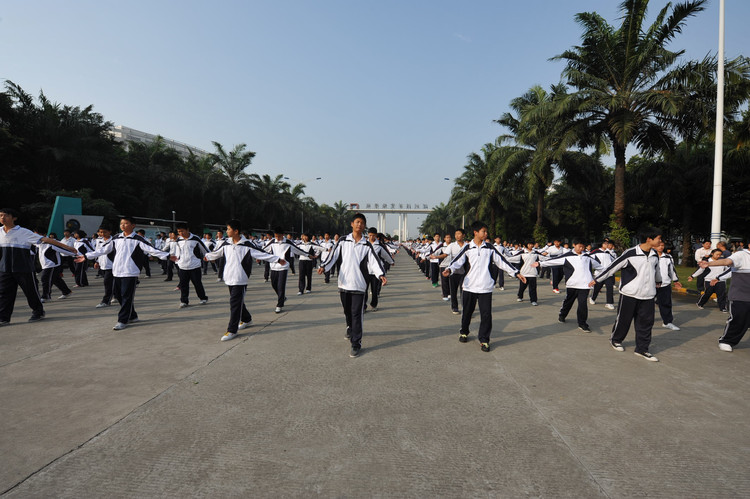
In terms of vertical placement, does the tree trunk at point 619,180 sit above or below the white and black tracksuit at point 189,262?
above

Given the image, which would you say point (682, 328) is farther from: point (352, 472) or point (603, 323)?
point (352, 472)

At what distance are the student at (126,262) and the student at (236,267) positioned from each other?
1.34 metres

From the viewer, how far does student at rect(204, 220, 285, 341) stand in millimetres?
6424

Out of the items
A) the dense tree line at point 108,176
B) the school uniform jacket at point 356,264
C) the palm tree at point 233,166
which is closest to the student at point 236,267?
the school uniform jacket at point 356,264

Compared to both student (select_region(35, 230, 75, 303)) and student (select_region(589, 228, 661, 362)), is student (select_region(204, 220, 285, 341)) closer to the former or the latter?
student (select_region(589, 228, 661, 362))

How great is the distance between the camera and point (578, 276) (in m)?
7.64

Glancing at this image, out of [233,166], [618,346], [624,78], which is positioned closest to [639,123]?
[624,78]

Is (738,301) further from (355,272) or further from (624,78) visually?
(624,78)

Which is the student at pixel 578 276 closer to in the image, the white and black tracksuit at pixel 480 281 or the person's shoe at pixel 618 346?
the person's shoe at pixel 618 346

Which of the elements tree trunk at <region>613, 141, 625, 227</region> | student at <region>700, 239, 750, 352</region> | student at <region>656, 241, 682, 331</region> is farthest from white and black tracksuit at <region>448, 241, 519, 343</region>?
tree trunk at <region>613, 141, 625, 227</region>

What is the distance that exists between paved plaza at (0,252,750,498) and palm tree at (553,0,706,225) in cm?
1130

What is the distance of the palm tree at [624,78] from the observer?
14211 millimetres

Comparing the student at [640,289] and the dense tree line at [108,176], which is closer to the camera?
the student at [640,289]

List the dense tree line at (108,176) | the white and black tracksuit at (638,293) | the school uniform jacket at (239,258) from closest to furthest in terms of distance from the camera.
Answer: the white and black tracksuit at (638,293) < the school uniform jacket at (239,258) < the dense tree line at (108,176)
